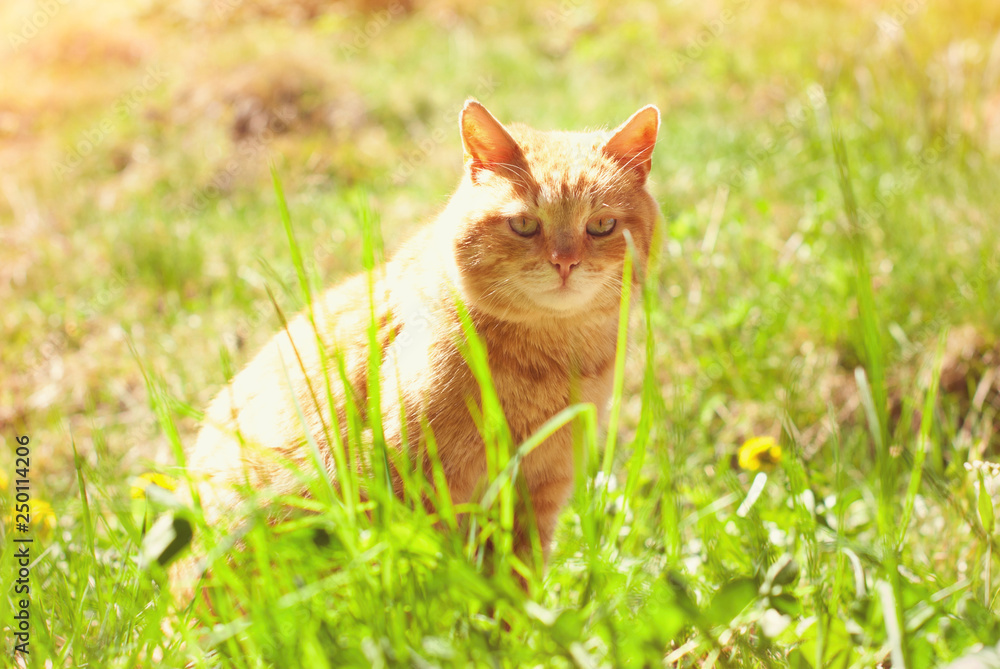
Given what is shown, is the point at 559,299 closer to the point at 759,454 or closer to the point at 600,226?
the point at 600,226

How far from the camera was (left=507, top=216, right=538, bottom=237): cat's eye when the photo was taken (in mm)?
1682

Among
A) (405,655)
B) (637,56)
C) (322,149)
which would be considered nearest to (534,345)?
(405,655)

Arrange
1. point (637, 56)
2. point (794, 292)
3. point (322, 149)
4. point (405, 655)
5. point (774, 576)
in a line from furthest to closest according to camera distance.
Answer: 1. point (637, 56)
2. point (322, 149)
3. point (794, 292)
4. point (774, 576)
5. point (405, 655)

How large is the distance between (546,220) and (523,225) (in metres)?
0.06

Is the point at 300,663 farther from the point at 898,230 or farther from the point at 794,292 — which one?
the point at 898,230

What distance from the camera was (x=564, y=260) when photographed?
1584 mm

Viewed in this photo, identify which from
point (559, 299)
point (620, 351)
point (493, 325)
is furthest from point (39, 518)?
point (620, 351)

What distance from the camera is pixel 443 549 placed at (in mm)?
1079

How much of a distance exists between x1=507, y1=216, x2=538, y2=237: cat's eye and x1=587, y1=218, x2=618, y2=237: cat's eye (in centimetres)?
14

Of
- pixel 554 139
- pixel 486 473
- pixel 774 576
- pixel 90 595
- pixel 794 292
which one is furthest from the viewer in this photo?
pixel 794 292

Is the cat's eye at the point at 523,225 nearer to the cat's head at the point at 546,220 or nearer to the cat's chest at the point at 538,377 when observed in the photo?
the cat's head at the point at 546,220

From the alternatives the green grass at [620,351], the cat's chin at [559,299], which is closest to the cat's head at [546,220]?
the cat's chin at [559,299]

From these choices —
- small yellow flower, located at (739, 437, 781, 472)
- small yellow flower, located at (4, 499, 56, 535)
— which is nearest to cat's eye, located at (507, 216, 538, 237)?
small yellow flower, located at (739, 437, 781, 472)

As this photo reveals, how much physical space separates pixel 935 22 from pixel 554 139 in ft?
15.2
